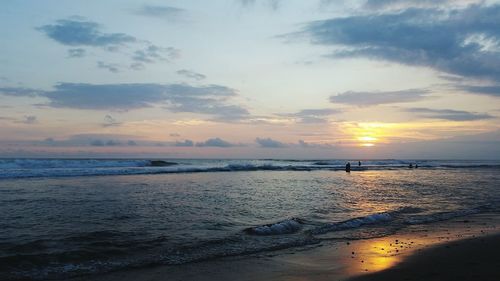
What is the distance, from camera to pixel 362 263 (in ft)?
31.3

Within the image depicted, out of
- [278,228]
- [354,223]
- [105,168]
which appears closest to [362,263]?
[278,228]

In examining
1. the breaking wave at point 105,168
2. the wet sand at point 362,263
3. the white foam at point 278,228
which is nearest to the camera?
the wet sand at point 362,263

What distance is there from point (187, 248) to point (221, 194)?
13.2 metres

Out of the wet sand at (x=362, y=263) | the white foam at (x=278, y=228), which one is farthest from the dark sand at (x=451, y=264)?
the white foam at (x=278, y=228)

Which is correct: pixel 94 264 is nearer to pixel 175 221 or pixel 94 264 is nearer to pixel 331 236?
pixel 175 221

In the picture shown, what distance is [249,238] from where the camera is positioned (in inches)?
494

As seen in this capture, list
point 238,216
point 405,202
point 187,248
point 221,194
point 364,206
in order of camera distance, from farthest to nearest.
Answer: point 221,194
point 405,202
point 364,206
point 238,216
point 187,248

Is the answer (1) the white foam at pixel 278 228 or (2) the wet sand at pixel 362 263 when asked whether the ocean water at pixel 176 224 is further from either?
(2) the wet sand at pixel 362 263

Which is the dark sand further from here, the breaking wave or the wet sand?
the breaking wave

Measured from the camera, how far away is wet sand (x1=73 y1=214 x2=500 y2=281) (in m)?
8.39

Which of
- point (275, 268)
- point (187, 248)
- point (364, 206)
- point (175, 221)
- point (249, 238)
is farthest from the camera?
point (364, 206)

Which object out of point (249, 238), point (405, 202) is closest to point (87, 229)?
point (249, 238)

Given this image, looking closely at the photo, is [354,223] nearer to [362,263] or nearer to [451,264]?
[362,263]

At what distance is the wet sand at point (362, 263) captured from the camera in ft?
27.5
